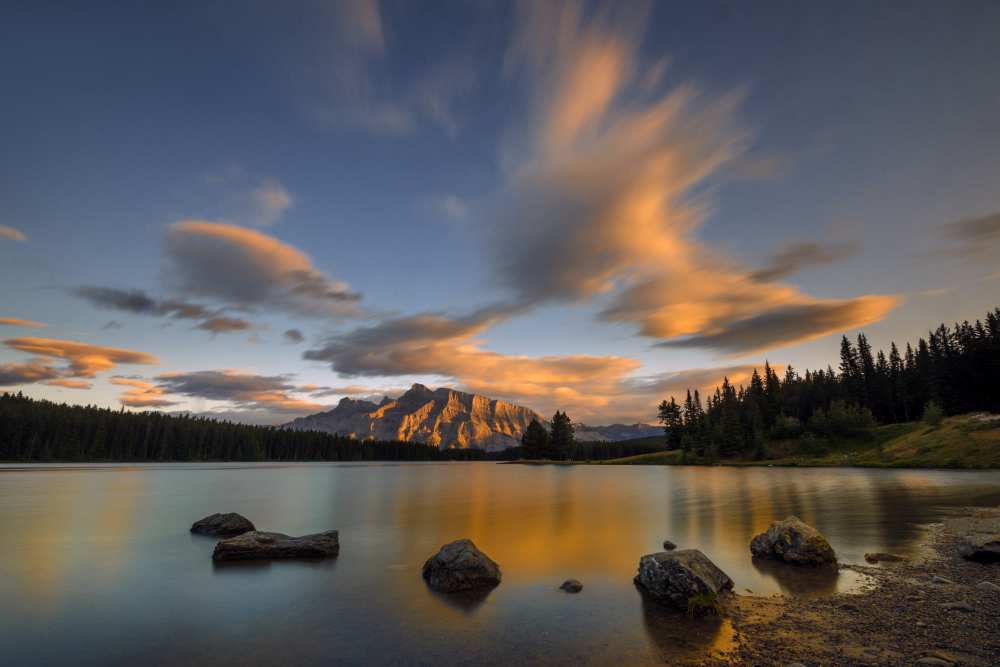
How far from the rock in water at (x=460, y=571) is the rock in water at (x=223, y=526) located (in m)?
20.0

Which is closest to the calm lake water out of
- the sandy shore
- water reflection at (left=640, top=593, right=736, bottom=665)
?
water reflection at (left=640, top=593, right=736, bottom=665)

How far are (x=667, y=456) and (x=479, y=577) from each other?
189m

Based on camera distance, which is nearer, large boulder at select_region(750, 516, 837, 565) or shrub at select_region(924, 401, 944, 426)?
large boulder at select_region(750, 516, 837, 565)

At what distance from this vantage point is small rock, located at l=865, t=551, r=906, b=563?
74.3 ft

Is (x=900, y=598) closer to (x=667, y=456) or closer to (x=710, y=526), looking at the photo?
(x=710, y=526)

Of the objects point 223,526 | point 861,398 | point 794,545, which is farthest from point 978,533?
point 861,398

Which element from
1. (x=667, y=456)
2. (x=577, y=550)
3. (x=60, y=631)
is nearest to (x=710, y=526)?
(x=577, y=550)

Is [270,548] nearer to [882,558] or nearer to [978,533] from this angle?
[882,558]

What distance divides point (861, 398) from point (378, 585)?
201900mm

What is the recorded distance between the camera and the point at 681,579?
Answer: 17.2 meters

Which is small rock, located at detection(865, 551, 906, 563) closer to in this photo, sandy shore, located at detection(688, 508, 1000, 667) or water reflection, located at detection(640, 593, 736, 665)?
sandy shore, located at detection(688, 508, 1000, 667)

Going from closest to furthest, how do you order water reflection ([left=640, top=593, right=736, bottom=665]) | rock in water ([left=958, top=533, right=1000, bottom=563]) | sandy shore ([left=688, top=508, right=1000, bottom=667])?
sandy shore ([left=688, top=508, right=1000, bottom=667]), water reflection ([left=640, top=593, right=736, bottom=665]), rock in water ([left=958, top=533, right=1000, bottom=563])

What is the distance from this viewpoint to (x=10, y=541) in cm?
2986

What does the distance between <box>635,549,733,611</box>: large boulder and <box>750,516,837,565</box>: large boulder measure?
21.6 feet
